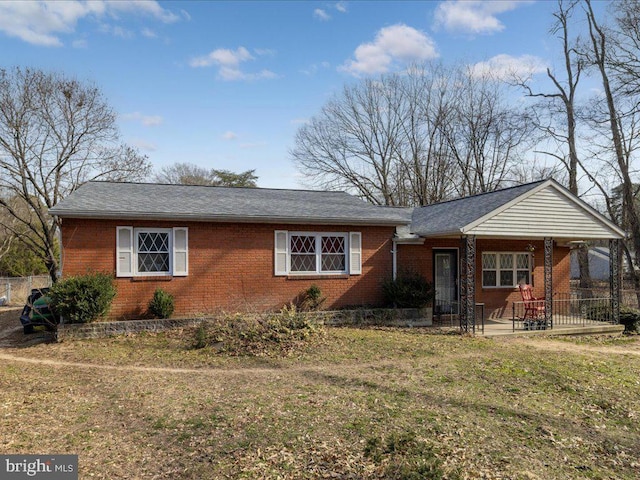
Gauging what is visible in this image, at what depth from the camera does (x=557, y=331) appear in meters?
13.2

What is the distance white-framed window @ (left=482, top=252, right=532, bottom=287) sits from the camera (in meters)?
15.4

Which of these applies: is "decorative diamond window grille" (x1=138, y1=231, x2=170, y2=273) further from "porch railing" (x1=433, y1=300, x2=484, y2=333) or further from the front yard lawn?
"porch railing" (x1=433, y1=300, x2=484, y2=333)

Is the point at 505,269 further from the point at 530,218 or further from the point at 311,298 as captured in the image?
the point at 311,298

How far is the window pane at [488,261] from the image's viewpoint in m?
15.4

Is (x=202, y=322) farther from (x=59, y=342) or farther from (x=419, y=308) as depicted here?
(x=419, y=308)

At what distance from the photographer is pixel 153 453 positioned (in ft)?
16.1

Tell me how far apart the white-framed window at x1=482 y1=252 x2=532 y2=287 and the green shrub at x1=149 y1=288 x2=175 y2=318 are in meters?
10.6

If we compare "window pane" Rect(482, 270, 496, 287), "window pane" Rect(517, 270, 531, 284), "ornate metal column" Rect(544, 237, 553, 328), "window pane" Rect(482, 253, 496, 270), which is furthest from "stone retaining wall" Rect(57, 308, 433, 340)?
"window pane" Rect(517, 270, 531, 284)

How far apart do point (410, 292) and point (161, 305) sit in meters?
7.45

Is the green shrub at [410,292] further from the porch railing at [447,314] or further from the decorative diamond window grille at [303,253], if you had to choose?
the decorative diamond window grille at [303,253]

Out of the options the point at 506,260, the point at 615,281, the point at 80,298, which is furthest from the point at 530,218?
the point at 80,298

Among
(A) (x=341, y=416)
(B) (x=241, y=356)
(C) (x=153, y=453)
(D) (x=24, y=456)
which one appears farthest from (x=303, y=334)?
(D) (x=24, y=456)
